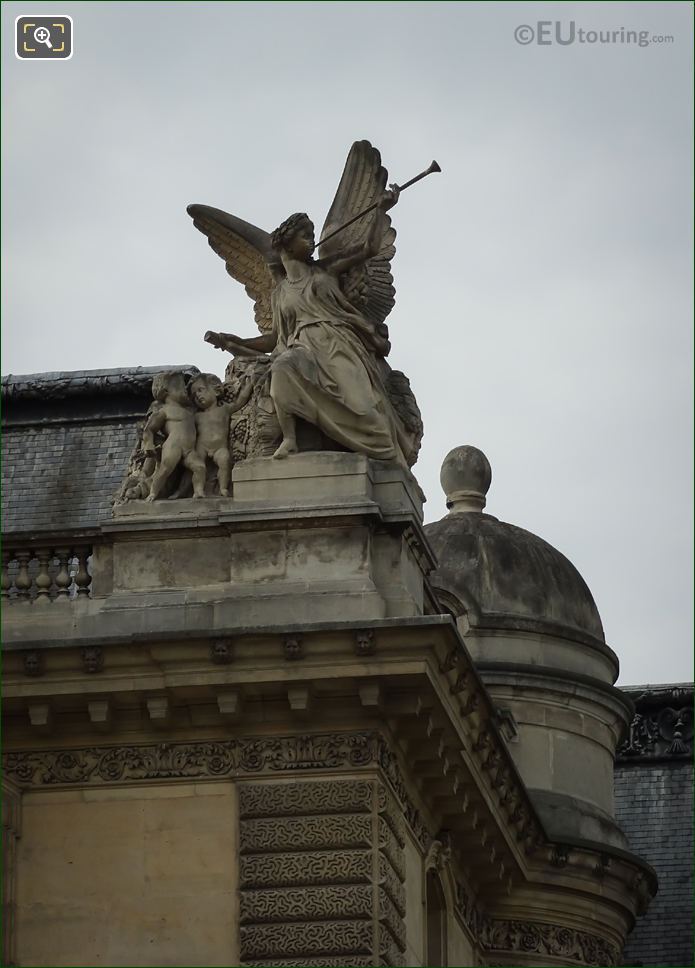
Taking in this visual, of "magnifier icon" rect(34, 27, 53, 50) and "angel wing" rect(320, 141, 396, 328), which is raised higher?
"magnifier icon" rect(34, 27, 53, 50)

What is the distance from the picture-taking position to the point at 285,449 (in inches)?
1308

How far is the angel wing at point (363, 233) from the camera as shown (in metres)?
35.0

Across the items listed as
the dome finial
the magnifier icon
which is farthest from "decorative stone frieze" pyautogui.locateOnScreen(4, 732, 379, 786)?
the dome finial

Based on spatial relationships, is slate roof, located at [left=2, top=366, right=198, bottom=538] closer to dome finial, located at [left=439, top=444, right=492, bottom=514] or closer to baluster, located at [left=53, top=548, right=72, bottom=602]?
dome finial, located at [left=439, top=444, right=492, bottom=514]

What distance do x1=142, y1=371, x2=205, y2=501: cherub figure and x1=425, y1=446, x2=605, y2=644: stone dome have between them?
7.80m

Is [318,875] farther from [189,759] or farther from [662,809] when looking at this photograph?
[662,809]

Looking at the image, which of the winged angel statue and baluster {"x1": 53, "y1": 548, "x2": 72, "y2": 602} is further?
the winged angel statue

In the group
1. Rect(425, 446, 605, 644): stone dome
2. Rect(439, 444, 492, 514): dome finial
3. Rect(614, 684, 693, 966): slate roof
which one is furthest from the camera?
Rect(614, 684, 693, 966): slate roof

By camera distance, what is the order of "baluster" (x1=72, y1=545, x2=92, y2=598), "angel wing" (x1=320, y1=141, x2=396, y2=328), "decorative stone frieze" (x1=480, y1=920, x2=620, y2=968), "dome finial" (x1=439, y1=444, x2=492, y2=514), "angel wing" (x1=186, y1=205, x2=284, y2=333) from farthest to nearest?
"dome finial" (x1=439, y1=444, x2=492, y2=514) < "decorative stone frieze" (x1=480, y1=920, x2=620, y2=968) < "angel wing" (x1=186, y1=205, x2=284, y2=333) < "angel wing" (x1=320, y1=141, x2=396, y2=328) < "baluster" (x1=72, y1=545, x2=92, y2=598)

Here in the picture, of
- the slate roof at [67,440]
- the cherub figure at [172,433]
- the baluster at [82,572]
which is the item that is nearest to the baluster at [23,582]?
the baluster at [82,572]

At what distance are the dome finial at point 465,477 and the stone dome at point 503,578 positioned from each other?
2 centimetres

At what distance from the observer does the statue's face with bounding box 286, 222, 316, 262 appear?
34.6m

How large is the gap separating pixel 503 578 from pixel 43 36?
10997 millimetres

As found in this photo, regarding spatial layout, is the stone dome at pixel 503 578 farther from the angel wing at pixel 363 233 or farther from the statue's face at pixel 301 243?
the statue's face at pixel 301 243
